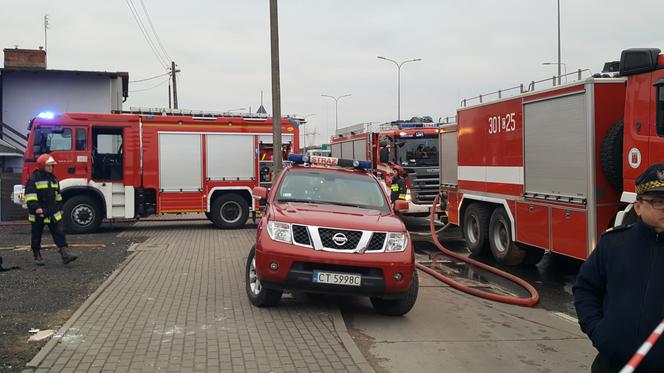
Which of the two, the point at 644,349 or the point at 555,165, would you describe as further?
the point at 555,165

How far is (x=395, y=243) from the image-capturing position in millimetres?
6203

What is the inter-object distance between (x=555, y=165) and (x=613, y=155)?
1.15 m

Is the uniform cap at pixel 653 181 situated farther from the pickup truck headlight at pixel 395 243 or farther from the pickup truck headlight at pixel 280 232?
the pickup truck headlight at pixel 280 232

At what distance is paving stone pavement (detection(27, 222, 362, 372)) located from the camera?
464 cm

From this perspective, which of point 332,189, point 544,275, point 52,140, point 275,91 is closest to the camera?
point 332,189

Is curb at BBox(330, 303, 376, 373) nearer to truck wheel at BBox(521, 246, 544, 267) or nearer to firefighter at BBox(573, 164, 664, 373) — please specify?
firefighter at BBox(573, 164, 664, 373)

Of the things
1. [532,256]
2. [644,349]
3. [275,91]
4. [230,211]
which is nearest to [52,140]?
[230,211]

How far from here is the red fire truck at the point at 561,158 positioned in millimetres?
7199

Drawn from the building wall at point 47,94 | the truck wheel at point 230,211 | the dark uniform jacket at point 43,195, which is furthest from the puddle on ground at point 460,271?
the building wall at point 47,94

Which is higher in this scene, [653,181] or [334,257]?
[653,181]

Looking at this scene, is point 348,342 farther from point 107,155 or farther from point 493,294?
point 107,155

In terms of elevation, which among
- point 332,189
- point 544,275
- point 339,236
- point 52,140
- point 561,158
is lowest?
point 544,275

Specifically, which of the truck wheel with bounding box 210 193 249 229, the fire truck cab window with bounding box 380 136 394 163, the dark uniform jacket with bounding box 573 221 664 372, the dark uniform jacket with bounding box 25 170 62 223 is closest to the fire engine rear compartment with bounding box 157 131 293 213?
the truck wheel with bounding box 210 193 249 229

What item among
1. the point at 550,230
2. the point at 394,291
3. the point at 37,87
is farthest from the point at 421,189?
the point at 37,87
